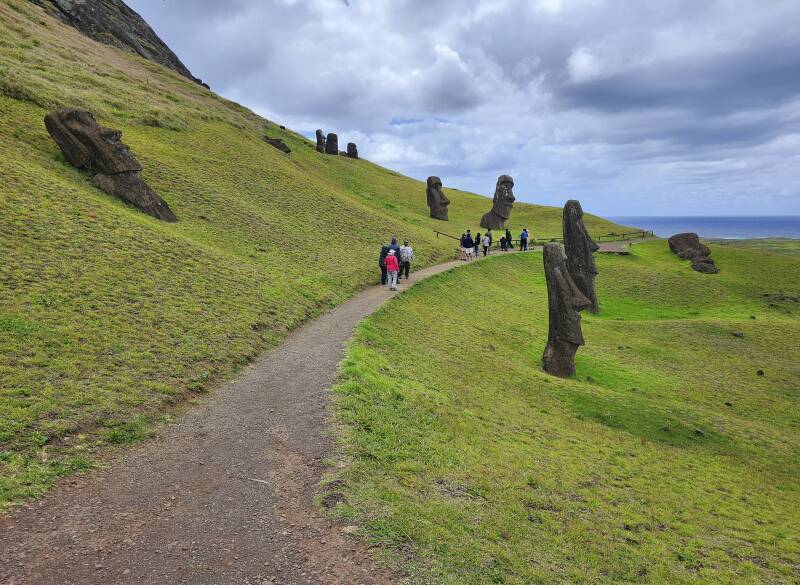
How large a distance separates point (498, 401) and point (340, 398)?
6.63 m

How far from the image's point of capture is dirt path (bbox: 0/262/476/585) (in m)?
6.71

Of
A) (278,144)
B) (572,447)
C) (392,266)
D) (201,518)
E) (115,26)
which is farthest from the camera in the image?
(115,26)

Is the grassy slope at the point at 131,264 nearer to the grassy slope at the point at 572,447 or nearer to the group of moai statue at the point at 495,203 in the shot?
the grassy slope at the point at 572,447

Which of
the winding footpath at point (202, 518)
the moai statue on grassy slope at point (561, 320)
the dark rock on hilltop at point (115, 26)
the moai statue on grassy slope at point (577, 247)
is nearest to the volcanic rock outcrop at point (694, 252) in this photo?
the moai statue on grassy slope at point (577, 247)

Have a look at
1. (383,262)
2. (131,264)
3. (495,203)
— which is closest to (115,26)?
(495,203)

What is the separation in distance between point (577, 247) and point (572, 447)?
69.2ft

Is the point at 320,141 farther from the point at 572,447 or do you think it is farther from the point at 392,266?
the point at 572,447

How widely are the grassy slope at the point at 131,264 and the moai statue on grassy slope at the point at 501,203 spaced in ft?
57.8

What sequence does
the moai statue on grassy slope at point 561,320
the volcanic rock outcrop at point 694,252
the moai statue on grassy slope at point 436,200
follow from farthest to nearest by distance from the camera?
the moai statue on grassy slope at point 436,200 → the volcanic rock outcrop at point 694,252 → the moai statue on grassy slope at point 561,320

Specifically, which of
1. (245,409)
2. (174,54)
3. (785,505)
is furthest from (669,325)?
(174,54)

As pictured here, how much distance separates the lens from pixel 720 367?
23828 millimetres

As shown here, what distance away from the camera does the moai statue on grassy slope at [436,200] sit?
211 ft

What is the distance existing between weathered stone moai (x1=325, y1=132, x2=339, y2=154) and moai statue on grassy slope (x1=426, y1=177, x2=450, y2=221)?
31887mm

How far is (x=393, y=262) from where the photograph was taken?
27766mm
